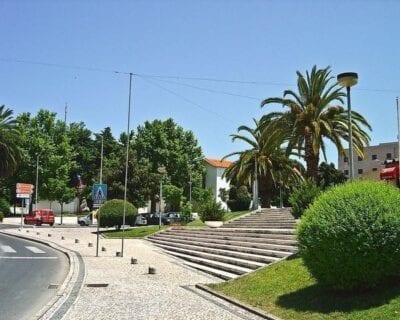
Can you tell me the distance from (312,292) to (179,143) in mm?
63171

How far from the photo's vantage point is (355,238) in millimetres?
8172

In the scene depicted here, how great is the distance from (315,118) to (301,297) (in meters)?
21.1

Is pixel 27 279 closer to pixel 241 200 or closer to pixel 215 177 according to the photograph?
pixel 241 200

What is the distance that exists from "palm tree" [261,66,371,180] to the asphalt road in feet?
49.8

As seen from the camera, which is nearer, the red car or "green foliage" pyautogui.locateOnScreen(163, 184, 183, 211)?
the red car

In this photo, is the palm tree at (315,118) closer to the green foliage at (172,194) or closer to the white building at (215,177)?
the green foliage at (172,194)

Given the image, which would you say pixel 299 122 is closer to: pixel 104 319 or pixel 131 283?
pixel 131 283

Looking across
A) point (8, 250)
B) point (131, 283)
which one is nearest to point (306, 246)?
point (131, 283)

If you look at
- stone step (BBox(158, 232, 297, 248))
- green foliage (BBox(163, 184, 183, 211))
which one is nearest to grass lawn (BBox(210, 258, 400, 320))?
stone step (BBox(158, 232, 297, 248))

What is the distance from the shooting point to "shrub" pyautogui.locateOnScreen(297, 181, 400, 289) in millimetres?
8031

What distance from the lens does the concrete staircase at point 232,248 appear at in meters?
14.9

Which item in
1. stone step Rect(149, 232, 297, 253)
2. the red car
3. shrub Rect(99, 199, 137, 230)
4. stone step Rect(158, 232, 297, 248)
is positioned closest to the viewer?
stone step Rect(149, 232, 297, 253)

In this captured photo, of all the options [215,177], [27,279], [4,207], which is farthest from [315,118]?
[215,177]

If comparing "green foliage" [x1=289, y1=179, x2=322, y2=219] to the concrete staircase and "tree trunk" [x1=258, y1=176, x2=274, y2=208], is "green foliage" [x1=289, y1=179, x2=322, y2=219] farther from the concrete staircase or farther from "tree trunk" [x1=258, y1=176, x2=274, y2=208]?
"tree trunk" [x1=258, y1=176, x2=274, y2=208]
